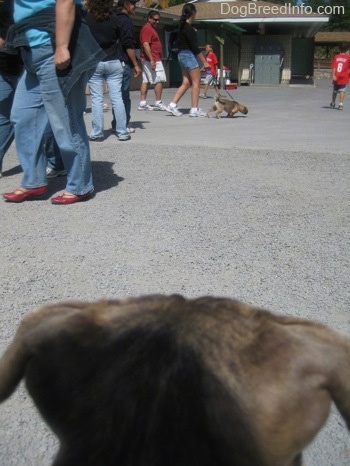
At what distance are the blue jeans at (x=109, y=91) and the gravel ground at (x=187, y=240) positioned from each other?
973mm

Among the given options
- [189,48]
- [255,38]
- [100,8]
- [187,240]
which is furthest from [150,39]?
[255,38]

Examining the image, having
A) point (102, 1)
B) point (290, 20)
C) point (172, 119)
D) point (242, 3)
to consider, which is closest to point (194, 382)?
point (102, 1)

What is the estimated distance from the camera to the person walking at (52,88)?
4426mm

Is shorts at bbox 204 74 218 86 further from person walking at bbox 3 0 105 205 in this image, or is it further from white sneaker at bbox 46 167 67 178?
person walking at bbox 3 0 105 205

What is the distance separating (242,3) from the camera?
31.0 m

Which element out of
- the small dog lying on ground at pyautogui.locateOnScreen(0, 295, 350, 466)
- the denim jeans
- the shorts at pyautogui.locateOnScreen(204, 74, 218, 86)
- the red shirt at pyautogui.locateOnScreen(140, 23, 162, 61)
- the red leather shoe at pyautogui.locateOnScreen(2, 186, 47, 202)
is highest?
the red shirt at pyautogui.locateOnScreen(140, 23, 162, 61)

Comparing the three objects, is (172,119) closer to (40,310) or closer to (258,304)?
(258,304)

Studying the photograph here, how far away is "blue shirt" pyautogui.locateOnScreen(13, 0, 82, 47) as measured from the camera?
14.5 ft

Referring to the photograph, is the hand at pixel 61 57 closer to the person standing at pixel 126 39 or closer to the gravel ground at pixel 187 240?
the gravel ground at pixel 187 240

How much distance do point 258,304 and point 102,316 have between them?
204 cm

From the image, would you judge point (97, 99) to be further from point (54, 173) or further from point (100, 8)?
point (54, 173)

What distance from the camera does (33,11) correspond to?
4.43 m

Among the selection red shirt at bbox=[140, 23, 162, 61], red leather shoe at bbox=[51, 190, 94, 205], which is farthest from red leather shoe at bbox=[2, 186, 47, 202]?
red shirt at bbox=[140, 23, 162, 61]

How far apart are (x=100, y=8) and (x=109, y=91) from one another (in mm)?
1136
